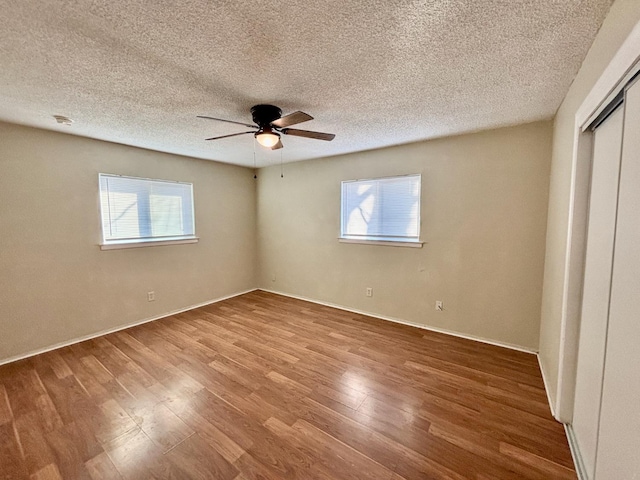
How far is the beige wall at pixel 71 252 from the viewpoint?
2.54m

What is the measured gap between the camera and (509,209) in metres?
2.66

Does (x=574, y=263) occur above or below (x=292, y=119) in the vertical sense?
below

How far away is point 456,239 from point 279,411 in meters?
2.52

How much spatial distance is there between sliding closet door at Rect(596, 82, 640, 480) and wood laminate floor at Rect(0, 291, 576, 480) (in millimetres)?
559

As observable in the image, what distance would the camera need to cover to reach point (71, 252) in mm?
2887

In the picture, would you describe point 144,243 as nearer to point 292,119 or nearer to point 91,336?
point 91,336

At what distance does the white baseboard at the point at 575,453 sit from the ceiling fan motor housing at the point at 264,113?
2907mm

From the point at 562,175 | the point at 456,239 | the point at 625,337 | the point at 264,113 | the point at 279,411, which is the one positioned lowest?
the point at 279,411

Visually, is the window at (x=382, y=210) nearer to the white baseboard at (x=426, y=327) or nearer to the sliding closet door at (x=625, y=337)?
the white baseboard at (x=426, y=327)

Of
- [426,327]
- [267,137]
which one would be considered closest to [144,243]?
→ [267,137]

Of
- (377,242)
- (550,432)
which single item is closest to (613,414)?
(550,432)

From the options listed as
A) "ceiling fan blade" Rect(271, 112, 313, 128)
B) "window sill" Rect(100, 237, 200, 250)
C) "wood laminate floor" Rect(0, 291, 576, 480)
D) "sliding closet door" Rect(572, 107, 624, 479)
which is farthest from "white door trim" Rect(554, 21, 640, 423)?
"window sill" Rect(100, 237, 200, 250)

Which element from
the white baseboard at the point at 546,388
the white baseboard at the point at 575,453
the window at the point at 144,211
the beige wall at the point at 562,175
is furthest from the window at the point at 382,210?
the window at the point at 144,211

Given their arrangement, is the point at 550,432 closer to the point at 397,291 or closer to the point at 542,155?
the point at 397,291
